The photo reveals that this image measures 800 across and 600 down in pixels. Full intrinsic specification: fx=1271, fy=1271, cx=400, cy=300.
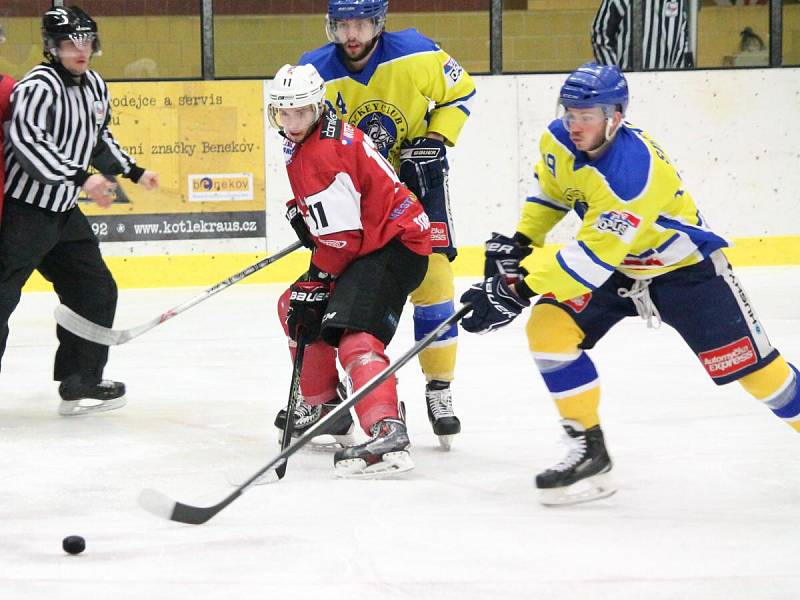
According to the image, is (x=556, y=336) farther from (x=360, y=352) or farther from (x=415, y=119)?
(x=415, y=119)

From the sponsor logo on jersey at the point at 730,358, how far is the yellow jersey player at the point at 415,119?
0.84m

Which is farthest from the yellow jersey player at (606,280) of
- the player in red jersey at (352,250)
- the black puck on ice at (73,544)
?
the black puck on ice at (73,544)

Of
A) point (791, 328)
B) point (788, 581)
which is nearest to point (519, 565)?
point (788, 581)

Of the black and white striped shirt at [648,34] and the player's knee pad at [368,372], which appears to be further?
the black and white striped shirt at [648,34]

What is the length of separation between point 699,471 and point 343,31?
142 cm

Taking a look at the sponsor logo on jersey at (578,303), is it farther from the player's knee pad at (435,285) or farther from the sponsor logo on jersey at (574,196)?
the player's knee pad at (435,285)

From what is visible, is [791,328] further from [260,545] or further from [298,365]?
[260,545]

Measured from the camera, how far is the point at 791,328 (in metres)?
4.93

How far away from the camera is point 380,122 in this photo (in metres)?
3.41

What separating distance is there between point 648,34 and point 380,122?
378cm

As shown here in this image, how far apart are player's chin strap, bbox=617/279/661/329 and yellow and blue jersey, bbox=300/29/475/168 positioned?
3.02 ft

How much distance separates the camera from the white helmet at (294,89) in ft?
9.53

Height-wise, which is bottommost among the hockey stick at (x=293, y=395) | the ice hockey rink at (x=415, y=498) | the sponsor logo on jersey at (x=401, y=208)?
the ice hockey rink at (x=415, y=498)

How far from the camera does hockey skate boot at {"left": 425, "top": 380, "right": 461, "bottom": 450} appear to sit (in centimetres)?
322
